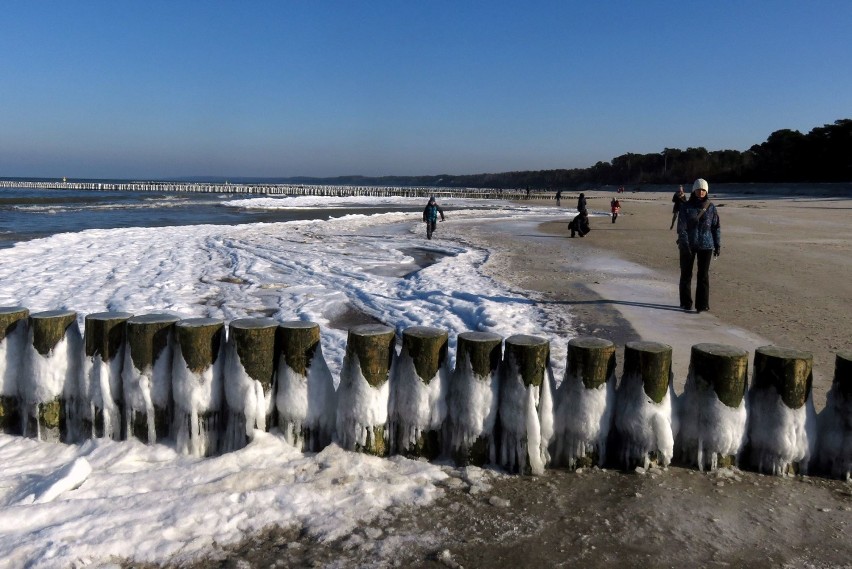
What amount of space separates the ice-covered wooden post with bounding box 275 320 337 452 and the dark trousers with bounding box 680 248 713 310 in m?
6.80

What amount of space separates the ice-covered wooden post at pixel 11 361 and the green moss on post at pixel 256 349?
1630 millimetres

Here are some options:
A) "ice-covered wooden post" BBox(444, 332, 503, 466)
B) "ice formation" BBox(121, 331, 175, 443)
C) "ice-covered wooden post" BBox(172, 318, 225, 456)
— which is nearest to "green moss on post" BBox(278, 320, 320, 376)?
"ice-covered wooden post" BBox(172, 318, 225, 456)

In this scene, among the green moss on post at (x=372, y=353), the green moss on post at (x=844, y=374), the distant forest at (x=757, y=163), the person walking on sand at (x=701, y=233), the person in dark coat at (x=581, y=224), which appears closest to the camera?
the green moss on post at (x=844, y=374)

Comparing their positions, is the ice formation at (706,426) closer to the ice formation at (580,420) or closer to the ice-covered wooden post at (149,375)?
the ice formation at (580,420)

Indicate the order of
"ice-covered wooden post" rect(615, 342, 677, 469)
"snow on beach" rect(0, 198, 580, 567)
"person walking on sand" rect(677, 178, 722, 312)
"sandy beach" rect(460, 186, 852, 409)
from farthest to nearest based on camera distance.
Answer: "person walking on sand" rect(677, 178, 722, 312) → "sandy beach" rect(460, 186, 852, 409) → "ice-covered wooden post" rect(615, 342, 677, 469) → "snow on beach" rect(0, 198, 580, 567)

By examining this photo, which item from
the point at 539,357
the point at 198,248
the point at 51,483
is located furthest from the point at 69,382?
the point at 198,248

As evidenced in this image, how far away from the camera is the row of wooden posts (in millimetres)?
3980

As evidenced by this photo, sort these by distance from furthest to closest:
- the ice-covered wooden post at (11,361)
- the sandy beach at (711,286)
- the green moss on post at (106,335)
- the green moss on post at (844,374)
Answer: the sandy beach at (711,286) → the ice-covered wooden post at (11,361) → the green moss on post at (106,335) → the green moss on post at (844,374)

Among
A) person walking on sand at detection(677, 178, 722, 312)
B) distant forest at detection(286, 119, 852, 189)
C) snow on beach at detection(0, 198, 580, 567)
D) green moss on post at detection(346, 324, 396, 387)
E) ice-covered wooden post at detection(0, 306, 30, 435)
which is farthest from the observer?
A: distant forest at detection(286, 119, 852, 189)

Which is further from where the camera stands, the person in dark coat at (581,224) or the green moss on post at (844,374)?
the person in dark coat at (581,224)

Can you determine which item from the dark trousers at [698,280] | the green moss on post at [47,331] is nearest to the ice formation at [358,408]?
the green moss on post at [47,331]

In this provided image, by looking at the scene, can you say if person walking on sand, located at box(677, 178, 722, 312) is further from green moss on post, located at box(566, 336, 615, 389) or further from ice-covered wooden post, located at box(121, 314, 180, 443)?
ice-covered wooden post, located at box(121, 314, 180, 443)

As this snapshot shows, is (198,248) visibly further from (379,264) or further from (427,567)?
(427,567)

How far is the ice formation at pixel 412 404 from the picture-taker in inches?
162
